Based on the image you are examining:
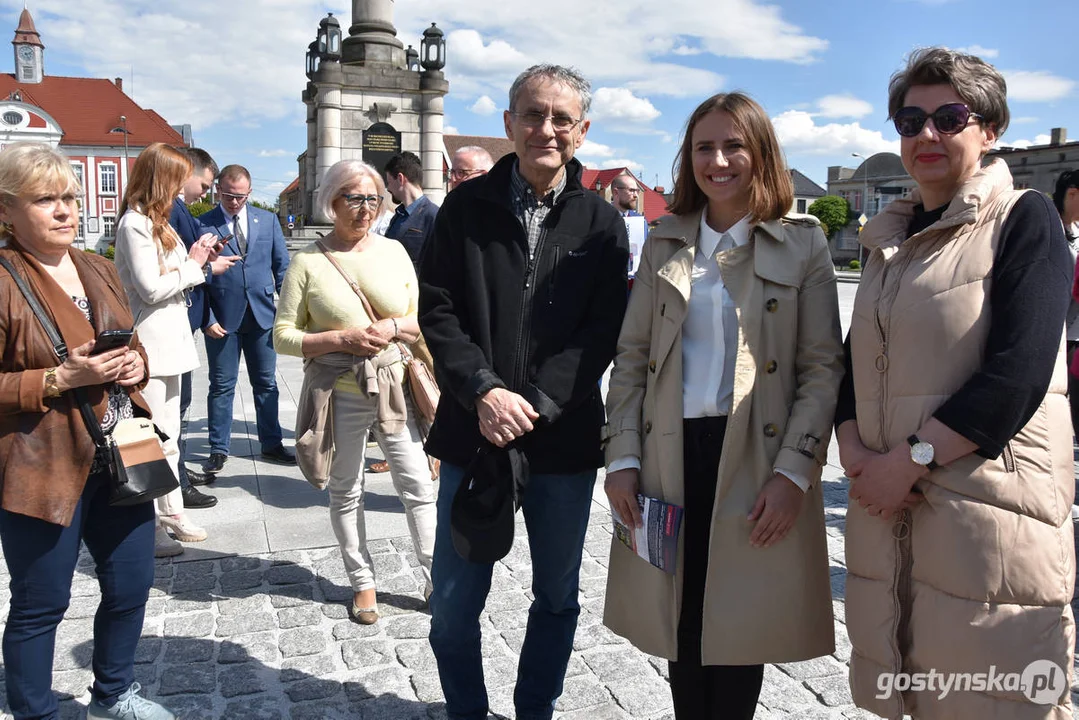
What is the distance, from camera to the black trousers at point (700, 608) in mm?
2523

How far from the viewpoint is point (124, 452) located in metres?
2.90

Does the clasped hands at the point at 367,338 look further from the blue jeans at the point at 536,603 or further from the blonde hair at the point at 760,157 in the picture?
the blonde hair at the point at 760,157

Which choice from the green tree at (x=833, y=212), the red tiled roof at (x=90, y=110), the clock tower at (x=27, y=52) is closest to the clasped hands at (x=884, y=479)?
the red tiled roof at (x=90, y=110)

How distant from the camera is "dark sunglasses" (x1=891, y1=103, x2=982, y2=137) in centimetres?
221

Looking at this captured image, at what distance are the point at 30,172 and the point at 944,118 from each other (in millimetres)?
2780

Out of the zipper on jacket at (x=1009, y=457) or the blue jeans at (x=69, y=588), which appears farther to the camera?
the blue jeans at (x=69, y=588)

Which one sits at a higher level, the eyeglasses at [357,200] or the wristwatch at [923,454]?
the eyeglasses at [357,200]

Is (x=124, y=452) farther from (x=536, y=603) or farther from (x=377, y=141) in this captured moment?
(x=377, y=141)

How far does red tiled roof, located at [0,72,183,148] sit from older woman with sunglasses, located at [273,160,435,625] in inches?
2897

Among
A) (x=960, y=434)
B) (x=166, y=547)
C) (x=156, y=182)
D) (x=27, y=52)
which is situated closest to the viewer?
(x=960, y=434)

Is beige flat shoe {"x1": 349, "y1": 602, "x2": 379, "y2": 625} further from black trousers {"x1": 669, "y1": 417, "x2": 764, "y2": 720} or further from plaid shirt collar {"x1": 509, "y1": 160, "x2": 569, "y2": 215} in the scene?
plaid shirt collar {"x1": 509, "y1": 160, "x2": 569, "y2": 215}

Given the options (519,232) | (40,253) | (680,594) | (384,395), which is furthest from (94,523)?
(680,594)

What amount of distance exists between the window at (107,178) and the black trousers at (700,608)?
77.9 meters

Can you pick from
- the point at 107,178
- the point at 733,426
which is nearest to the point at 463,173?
the point at 733,426
